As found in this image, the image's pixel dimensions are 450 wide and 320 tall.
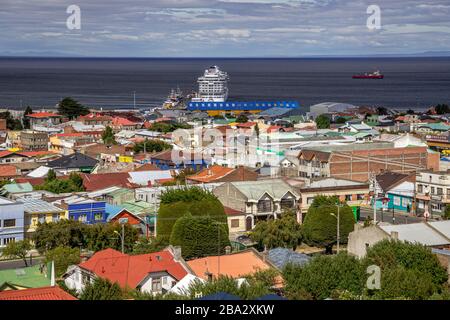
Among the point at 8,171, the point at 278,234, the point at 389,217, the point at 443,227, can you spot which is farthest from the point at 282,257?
the point at 8,171

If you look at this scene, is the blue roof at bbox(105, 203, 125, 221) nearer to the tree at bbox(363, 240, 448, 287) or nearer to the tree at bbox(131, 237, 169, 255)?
the tree at bbox(131, 237, 169, 255)

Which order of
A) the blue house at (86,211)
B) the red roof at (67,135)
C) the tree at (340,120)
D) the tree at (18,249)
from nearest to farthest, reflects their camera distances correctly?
the tree at (18,249) → the blue house at (86,211) → the red roof at (67,135) → the tree at (340,120)

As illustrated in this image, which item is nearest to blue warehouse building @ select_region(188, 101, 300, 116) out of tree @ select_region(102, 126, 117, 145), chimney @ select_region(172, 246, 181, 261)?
tree @ select_region(102, 126, 117, 145)

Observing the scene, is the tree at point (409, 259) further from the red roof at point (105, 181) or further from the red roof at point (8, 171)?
the red roof at point (8, 171)

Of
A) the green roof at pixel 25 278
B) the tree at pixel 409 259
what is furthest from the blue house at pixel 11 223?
the tree at pixel 409 259
